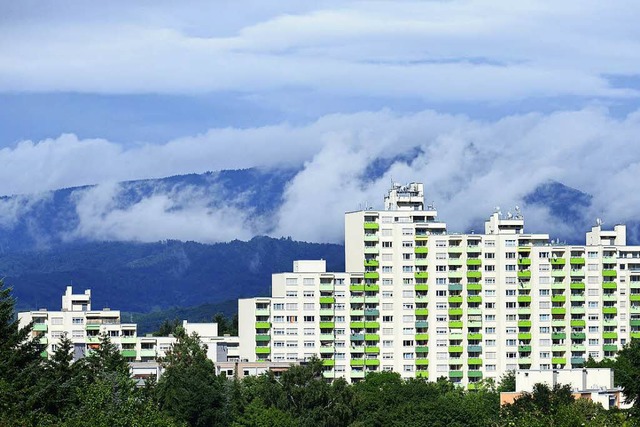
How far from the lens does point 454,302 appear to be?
174 meters

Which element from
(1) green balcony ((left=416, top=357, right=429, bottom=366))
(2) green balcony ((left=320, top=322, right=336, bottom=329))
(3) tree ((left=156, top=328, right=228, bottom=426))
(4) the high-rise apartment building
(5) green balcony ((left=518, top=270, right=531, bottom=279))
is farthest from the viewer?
(5) green balcony ((left=518, top=270, right=531, bottom=279))

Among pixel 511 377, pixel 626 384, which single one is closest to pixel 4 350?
pixel 626 384

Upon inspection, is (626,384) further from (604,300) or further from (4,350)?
(4,350)

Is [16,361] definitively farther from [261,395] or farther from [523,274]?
[523,274]

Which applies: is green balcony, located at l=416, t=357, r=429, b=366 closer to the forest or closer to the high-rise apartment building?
the high-rise apartment building

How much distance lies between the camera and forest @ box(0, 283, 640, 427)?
3548 inches

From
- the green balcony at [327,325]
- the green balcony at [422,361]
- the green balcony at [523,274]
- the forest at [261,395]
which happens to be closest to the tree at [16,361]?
the forest at [261,395]

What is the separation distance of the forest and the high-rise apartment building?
18.0 meters

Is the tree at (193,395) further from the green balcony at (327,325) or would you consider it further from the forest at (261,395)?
the green balcony at (327,325)

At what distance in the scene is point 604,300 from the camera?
17575cm

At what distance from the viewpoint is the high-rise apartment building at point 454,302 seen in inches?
6698

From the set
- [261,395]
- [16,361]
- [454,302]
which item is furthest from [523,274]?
[16,361]

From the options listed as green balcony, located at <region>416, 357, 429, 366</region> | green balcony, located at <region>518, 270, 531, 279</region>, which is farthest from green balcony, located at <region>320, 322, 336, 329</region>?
green balcony, located at <region>518, 270, 531, 279</region>

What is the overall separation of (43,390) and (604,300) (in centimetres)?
10031
